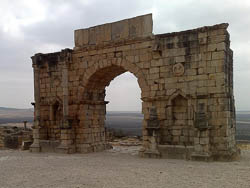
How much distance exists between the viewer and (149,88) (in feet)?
36.7

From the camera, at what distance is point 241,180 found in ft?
22.8

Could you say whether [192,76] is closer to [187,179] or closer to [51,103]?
[187,179]

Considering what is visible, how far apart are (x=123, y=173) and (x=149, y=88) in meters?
4.04

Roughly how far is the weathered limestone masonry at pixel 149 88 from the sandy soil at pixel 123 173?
40.6 inches

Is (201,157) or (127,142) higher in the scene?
(201,157)

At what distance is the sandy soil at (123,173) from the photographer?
22.3 ft

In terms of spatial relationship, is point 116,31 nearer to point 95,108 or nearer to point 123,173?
point 95,108

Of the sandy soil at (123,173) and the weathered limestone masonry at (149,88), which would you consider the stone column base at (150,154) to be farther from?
the sandy soil at (123,173)

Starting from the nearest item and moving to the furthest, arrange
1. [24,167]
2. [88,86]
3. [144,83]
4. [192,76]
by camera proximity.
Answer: [24,167] → [192,76] → [144,83] → [88,86]

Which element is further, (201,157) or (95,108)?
(95,108)

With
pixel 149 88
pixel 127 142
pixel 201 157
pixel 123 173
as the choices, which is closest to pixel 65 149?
pixel 149 88

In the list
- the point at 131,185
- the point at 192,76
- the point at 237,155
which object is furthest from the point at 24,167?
the point at 237,155

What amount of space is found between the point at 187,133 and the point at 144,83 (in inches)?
93.6

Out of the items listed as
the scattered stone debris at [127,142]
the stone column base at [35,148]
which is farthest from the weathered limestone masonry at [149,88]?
the scattered stone debris at [127,142]
